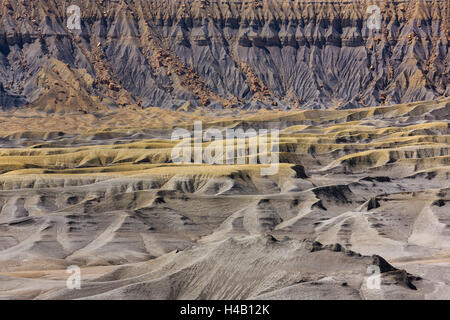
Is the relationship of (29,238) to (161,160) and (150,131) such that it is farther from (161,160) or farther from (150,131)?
(150,131)

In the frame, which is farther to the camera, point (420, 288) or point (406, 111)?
point (406, 111)

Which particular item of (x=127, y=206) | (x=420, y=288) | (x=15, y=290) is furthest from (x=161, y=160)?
(x=420, y=288)

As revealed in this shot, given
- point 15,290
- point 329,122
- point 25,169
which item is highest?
point 15,290

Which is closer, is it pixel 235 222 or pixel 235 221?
pixel 235 222

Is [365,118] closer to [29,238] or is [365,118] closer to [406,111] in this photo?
[406,111]

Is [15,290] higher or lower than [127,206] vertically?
higher
